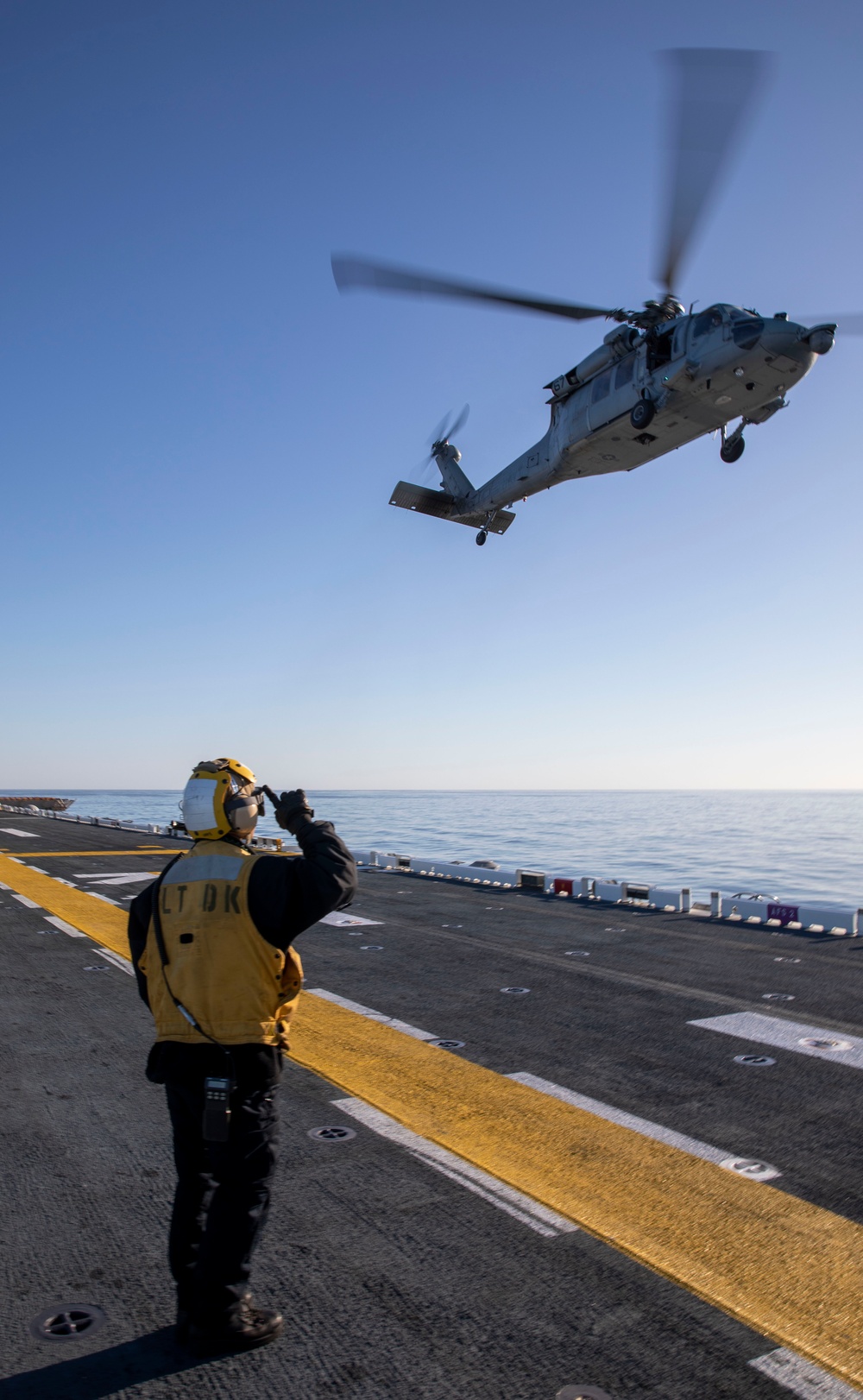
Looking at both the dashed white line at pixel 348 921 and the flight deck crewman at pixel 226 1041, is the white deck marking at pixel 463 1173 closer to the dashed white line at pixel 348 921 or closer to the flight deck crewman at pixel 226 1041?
the flight deck crewman at pixel 226 1041

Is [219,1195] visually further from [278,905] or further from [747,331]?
[747,331]

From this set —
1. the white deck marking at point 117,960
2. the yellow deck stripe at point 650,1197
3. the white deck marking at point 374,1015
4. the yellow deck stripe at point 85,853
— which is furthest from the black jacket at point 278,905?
the yellow deck stripe at point 85,853

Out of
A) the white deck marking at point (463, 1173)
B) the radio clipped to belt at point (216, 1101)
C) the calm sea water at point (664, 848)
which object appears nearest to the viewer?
the radio clipped to belt at point (216, 1101)

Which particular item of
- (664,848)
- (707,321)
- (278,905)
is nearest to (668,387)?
(707,321)

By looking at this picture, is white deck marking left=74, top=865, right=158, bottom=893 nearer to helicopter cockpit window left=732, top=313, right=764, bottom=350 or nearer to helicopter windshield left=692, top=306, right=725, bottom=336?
helicopter windshield left=692, top=306, right=725, bottom=336

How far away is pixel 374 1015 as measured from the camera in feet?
29.7

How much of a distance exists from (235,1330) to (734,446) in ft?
57.8

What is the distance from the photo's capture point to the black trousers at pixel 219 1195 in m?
3.45

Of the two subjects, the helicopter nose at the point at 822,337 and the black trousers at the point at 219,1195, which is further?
the helicopter nose at the point at 822,337

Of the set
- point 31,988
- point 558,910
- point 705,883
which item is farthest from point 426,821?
point 31,988

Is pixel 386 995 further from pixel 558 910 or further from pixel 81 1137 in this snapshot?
pixel 558 910

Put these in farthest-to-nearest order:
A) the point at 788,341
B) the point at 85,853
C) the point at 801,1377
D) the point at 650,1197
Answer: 1. the point at 85,853
2. the point at 788,341
3. the point at 650,1197
4. the point at 801,1377

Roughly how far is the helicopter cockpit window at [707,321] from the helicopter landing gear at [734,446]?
2.18 meters

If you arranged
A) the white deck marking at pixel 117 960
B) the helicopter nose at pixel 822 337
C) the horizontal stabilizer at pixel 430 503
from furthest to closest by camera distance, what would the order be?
the horizontal stabilizer at pixel 430 503
the helicopter nose at pixel 822 337
the white deck marking at pixel 117 960
